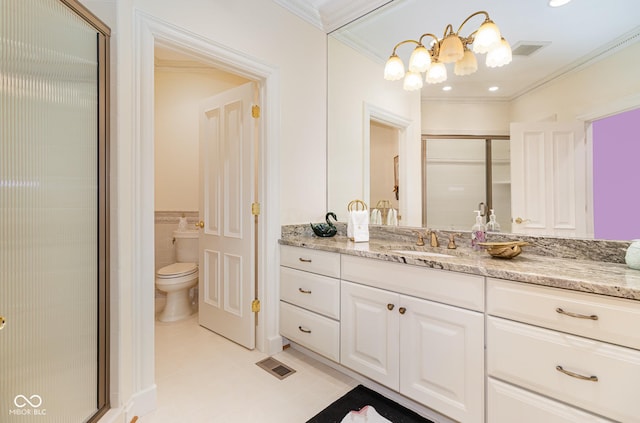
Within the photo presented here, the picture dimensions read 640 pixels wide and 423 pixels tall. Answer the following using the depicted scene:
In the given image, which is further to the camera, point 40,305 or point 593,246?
point 593,246

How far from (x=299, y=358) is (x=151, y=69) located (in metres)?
2.07

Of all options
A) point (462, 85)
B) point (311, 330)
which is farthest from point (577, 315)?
point (462, 85)

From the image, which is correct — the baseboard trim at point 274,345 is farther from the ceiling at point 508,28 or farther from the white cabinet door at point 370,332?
the ceiling at point 508,28

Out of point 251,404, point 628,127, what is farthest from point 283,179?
point 628,127

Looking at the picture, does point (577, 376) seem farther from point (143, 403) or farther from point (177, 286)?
point (177, 286)

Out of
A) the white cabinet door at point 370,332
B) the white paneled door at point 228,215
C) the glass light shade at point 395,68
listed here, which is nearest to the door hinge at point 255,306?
the white paneled door at point 228,215

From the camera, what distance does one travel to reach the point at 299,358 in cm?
212

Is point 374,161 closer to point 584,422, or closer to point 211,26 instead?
point 211,26

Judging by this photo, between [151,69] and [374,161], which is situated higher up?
[151,69]

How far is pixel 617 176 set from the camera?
1433 millimetres

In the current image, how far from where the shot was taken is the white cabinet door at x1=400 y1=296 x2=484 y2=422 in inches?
49.8

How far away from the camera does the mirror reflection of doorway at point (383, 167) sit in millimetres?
2391

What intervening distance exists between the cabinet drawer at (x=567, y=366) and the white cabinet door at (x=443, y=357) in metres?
0.08

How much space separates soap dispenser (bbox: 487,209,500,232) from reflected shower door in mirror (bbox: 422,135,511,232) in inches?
0.7
